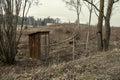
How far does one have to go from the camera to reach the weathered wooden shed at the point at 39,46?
19125 millimetres

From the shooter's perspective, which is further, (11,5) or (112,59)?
(11,5)

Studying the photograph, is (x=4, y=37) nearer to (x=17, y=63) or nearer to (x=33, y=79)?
(x=17, y=63)

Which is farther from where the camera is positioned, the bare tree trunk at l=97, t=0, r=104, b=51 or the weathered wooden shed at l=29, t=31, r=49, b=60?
the weathered wooden shed at l=29, t=31, r=49, b=60

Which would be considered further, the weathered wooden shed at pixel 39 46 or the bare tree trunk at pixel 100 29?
the weathered wooden shed at pixel 39 46

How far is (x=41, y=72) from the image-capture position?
7.95m

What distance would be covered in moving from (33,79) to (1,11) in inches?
337

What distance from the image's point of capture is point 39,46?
19.3m

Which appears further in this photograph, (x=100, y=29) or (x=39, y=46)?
(x=39, y=46)

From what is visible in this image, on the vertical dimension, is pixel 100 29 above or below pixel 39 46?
above

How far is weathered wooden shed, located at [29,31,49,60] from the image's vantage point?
19125mm

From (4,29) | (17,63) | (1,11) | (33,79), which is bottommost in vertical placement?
(17,63)

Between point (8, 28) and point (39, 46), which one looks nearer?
point (8, 28)

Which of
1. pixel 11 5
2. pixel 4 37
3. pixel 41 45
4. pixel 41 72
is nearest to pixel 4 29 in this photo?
pixel 4 37

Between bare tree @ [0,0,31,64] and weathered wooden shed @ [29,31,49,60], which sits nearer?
bare tree @ [0,0,31,64]
